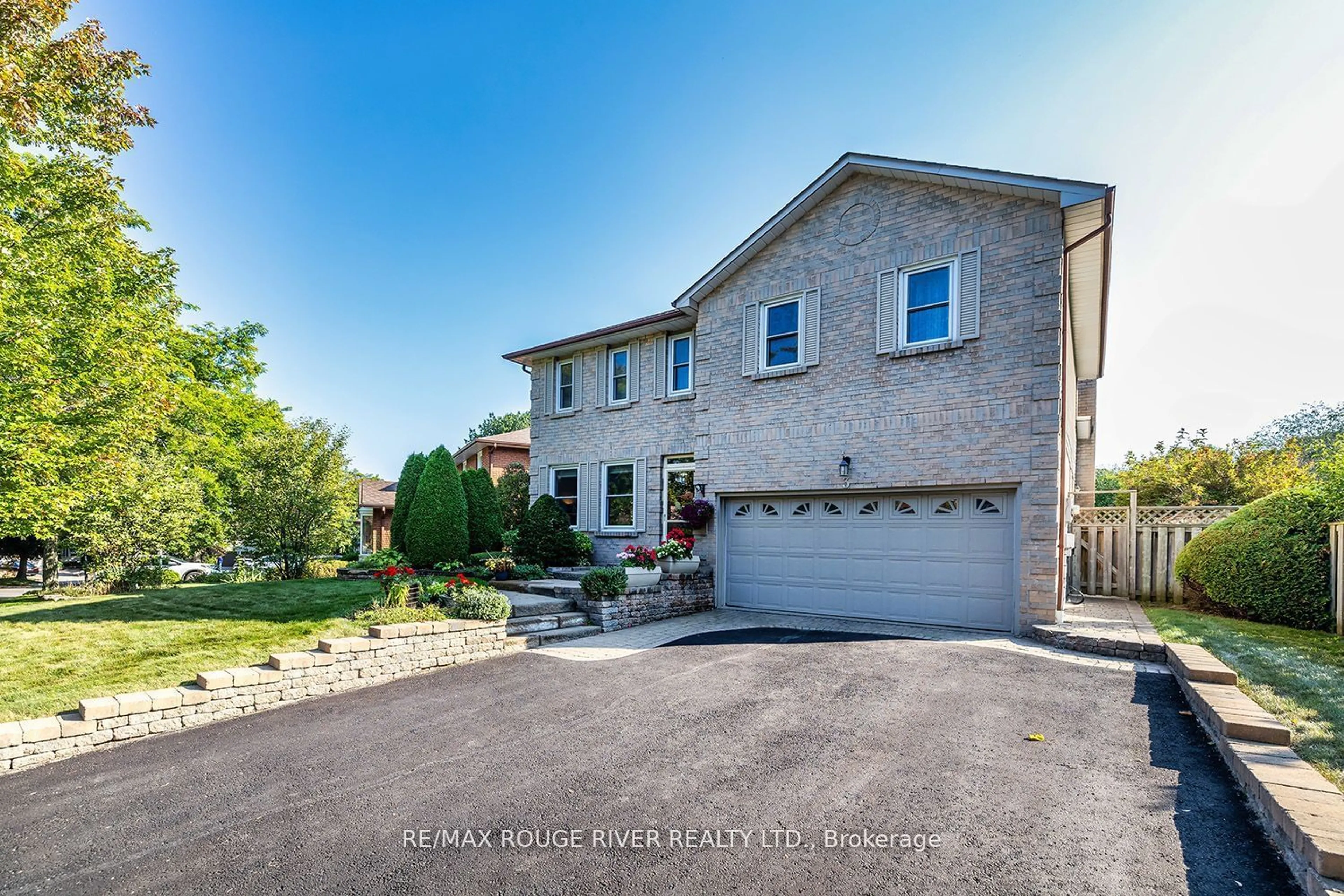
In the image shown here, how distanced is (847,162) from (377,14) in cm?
843

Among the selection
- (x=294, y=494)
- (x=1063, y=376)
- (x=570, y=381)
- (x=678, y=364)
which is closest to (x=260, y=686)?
(x=678, y=364)

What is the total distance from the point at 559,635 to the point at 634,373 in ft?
22.9

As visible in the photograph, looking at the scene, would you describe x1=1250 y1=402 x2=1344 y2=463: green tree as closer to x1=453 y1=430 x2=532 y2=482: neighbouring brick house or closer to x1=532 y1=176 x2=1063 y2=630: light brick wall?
x1=532 y1=176 x2=1063 y2=630: light brick wall

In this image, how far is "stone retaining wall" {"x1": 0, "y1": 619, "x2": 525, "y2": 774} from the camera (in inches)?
194

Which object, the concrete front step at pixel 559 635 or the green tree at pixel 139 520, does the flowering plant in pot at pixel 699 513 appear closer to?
the concrete front step at pixel 559 635

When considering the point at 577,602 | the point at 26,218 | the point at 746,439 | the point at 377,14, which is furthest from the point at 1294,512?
the point at 26,218

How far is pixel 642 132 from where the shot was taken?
1261 cm

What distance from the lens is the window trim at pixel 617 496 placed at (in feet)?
45.7

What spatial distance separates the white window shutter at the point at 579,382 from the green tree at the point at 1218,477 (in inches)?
604

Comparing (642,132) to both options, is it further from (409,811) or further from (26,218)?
(409,811)

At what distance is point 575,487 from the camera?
15336 mm

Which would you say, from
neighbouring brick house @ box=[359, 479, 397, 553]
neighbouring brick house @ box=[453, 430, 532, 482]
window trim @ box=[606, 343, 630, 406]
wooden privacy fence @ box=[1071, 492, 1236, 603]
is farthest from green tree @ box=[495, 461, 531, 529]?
wooden privacy fence @ box=[1071, 492, 1236, 603]

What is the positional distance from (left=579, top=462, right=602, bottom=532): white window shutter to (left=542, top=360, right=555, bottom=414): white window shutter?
2245mm

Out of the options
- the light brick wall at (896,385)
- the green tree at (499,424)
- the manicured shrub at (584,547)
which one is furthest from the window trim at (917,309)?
the green tree at (499,424)
